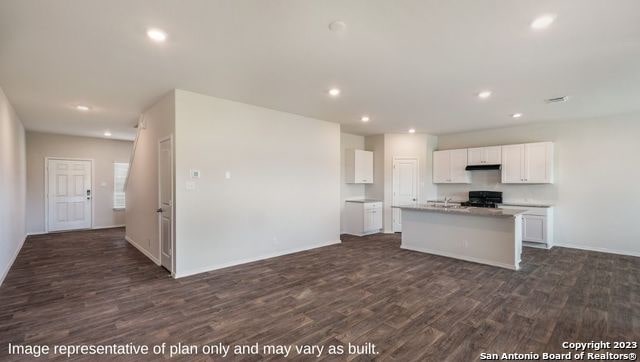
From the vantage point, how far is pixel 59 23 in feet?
8.02

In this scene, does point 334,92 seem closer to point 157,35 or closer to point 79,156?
point 157,35

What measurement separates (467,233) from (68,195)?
33.4ft

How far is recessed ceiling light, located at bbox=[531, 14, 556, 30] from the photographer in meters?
2.31

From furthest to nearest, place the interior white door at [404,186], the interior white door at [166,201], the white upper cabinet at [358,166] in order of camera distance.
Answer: the interior white door at [404,186], the white upper cabinet at [358,166], the interior white door at [166,201]

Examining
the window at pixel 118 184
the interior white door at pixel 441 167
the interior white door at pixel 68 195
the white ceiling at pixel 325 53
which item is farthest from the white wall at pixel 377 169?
the interior white door at pixel 68 195

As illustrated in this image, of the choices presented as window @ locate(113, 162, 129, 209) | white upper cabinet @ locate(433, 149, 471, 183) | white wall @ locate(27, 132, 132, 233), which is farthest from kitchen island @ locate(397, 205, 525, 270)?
white wall @ locate(27, 132, 132, 233)

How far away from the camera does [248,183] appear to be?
4.98 m

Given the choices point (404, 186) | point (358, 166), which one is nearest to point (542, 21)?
point (358, 166)

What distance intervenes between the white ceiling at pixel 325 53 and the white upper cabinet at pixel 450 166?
241 centimetres

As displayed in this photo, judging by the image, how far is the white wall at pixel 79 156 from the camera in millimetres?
7680

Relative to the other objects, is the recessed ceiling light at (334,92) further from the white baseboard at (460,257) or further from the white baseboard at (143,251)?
the white baseboard at (143,251)

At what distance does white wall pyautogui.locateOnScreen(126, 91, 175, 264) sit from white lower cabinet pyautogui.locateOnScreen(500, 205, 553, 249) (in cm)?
683

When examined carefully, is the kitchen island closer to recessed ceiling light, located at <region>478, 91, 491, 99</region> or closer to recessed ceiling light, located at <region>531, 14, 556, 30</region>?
recessed ceiling light, located at <region>478, 91, 491, 99</region>

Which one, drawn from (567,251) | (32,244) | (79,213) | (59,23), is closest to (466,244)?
(567,251)
